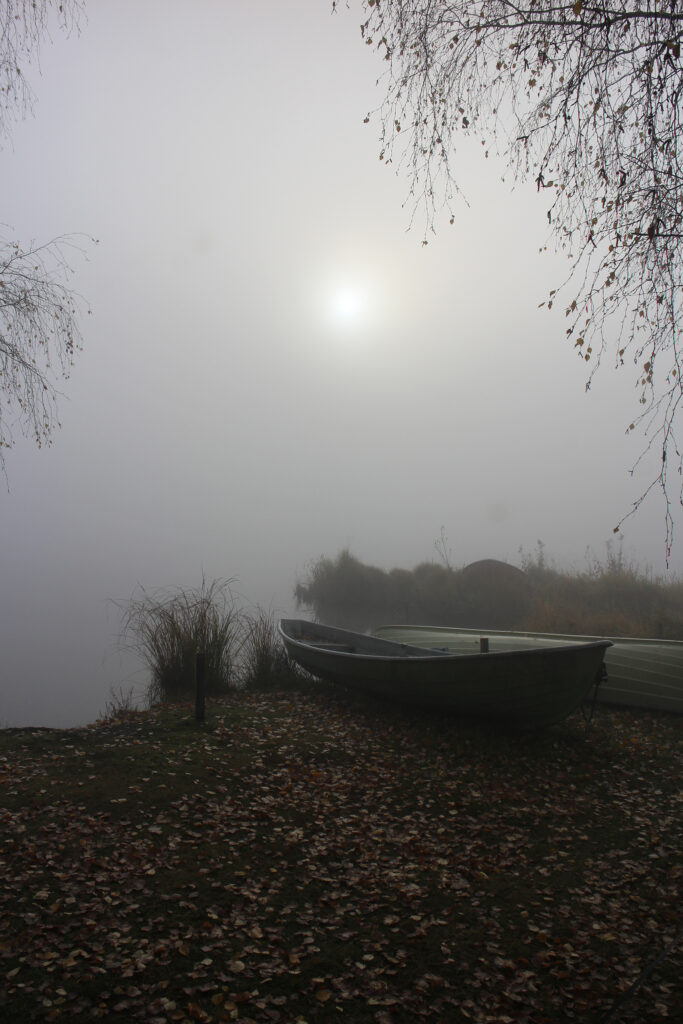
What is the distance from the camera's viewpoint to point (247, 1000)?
2961mm

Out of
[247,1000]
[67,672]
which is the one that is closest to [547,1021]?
[247,1000]

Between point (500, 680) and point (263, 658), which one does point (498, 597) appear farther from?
point (500, 680)

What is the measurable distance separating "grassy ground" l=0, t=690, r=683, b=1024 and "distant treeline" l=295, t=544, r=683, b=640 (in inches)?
289

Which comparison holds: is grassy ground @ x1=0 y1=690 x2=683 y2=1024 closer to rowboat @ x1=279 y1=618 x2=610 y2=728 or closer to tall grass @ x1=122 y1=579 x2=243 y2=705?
rowboat @ x1=279 y1=618 x2=610 y2=728

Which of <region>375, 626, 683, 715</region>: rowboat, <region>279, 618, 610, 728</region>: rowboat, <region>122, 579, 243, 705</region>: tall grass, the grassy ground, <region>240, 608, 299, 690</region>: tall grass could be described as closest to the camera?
the grassy ground

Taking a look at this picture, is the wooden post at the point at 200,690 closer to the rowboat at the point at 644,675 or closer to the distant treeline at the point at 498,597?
the rowboat at the point at 644,675

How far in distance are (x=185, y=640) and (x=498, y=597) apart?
446 inches

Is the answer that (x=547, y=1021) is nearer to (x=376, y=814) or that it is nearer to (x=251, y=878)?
(x=251, y=878)

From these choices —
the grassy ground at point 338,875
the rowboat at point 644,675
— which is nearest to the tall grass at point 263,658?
the grassy ground at point 338,875

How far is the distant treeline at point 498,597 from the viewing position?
555 inches

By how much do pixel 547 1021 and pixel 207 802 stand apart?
295cm

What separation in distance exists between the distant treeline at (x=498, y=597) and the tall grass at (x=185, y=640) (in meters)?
7.59

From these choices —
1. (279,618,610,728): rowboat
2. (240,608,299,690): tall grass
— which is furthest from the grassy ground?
(240,608,299,690): tall grass

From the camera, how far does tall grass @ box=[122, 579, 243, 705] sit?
908 centimetres
